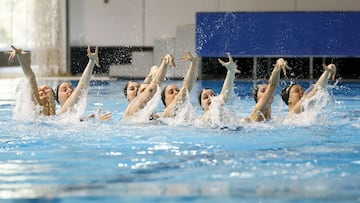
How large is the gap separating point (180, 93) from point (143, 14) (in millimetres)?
10667

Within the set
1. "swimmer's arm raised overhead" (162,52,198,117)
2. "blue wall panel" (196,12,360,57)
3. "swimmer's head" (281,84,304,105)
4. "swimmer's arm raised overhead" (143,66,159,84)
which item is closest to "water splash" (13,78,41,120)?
"swimmer's arm raised overhead" (143,66,159,84)

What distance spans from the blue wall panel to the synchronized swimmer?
7.87 m

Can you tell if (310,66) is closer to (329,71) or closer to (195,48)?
(195,48)

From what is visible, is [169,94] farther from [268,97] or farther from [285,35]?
[285,35]

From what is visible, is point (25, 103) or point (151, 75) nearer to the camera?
point (25, 103)

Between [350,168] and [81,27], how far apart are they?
13.6m

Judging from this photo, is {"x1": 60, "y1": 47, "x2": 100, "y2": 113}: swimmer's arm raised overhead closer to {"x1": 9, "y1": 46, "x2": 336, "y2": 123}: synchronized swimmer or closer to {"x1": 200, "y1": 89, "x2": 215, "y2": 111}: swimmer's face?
{"x1": 9, "y1": 46, "x2": 336, "y2": 123}: synchronized swimmer

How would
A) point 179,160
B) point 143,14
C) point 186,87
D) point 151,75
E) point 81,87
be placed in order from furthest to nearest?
point 143,14
point 151,75
point 81,87
point 186,87
point 179,160

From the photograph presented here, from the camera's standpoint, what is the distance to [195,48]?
15055 mm

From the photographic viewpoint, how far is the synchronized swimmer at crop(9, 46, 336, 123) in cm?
610

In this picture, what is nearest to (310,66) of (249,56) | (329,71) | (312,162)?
(249,56)

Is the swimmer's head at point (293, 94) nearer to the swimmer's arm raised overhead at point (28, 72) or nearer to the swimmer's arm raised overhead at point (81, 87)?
the swimmer's arm raised overhead at point (81, 87)

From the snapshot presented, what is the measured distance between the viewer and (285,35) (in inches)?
575

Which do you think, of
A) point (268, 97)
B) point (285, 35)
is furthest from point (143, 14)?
point (268, 97)
